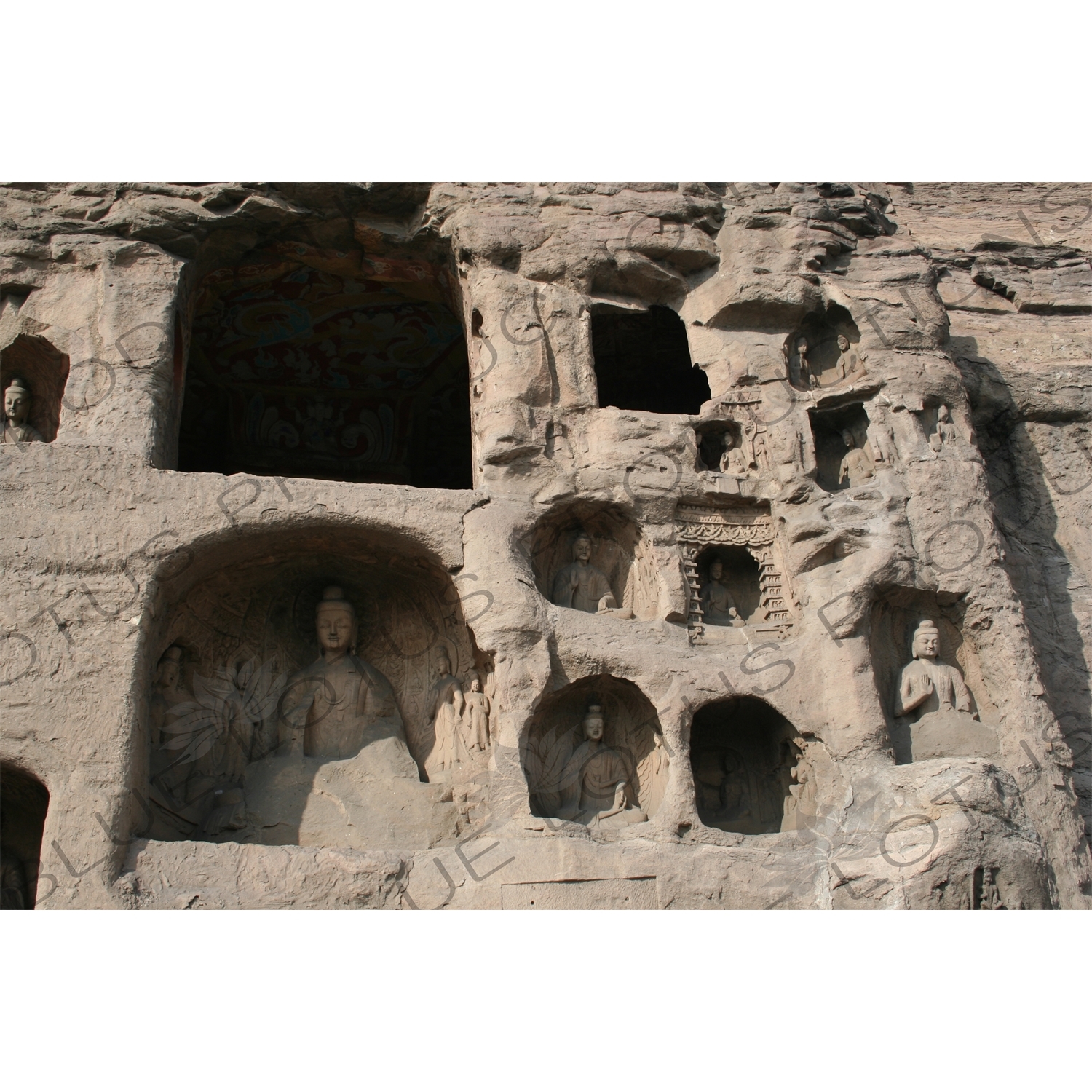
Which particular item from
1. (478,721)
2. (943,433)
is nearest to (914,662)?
(943,433)

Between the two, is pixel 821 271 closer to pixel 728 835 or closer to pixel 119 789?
pixel 728 835

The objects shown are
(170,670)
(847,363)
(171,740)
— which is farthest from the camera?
(847,363)

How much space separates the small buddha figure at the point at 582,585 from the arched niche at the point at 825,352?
2.08 m

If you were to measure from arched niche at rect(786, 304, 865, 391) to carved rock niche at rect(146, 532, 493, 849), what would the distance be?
3.10 m

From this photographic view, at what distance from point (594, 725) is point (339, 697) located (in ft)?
5.58

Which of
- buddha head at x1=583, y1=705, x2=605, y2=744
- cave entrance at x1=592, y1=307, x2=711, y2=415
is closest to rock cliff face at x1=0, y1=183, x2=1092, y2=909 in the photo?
buddha head at x1=583, y1=705, x2=605, y2=744

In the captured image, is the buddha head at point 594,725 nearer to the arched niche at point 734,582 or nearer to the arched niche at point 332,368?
the arched niche at point 734,582

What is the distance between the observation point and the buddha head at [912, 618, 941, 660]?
302 inches

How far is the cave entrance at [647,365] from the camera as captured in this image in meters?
10.1

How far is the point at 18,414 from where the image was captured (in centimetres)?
824

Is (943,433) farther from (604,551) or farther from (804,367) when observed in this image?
(604,551)

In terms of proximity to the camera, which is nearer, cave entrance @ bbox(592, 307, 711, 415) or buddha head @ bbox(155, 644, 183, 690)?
buddha head @ bbox(155, 644, 183, 690)

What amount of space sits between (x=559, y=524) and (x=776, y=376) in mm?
1945

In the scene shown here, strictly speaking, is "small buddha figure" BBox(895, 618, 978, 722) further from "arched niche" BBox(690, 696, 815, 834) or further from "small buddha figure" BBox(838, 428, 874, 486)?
"small buddha figure" BBox(838, 428, 874, 486)
